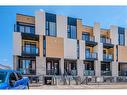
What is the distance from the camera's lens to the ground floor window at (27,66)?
78.2 ft

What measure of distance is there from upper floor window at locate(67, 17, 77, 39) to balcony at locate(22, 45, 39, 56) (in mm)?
3615

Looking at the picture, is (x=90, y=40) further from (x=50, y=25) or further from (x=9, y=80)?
(x=9, y=80)

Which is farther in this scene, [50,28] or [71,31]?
[71,31]

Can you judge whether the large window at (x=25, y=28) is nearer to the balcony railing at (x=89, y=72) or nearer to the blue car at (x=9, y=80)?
the balcony railing at (x=89, y=72)

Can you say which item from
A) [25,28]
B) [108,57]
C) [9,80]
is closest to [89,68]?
[108,57]

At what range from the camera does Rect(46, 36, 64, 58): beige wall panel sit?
24938 millimetres

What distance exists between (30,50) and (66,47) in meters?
3.52

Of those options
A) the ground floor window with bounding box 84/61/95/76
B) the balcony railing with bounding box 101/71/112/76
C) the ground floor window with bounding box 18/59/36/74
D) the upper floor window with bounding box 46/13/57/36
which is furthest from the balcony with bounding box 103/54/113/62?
the ground floor window with bounding box 18/59/36/74

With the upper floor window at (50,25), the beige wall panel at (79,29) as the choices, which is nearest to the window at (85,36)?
the beige wall panel at (79,29)

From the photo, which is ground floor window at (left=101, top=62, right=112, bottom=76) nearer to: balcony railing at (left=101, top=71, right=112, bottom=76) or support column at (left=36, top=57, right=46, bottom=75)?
balcony railing at (left=101, top=71, right=112, bottom=76)

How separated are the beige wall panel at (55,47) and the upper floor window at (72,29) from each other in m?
1.31

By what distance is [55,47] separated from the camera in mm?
25172
